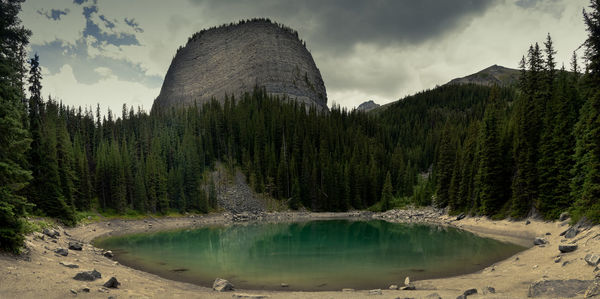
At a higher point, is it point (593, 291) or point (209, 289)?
point (593, 291)

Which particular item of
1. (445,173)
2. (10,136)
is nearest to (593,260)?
(10,136)

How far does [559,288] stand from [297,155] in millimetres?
111633

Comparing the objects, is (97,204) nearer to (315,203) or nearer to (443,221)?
(315,203)

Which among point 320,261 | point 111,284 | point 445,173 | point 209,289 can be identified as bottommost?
point 320,261

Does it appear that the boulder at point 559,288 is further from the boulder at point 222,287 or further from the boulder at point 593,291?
the boulder at point 222,287

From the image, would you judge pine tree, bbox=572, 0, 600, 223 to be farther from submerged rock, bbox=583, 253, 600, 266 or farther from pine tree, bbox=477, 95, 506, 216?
pine tree, bbox=477, 95, 506, 216

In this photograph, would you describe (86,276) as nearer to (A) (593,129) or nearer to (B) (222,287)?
(B) (222,287)

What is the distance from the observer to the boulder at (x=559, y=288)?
1213 cm

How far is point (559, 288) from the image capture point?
1273 cm

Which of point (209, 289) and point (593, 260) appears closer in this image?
point (593, 260)

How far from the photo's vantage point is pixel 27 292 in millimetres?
12773

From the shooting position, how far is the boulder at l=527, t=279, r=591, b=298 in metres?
12.1

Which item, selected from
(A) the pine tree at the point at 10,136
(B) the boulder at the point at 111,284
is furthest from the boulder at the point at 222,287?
(A) the pine tree at the point at 10,136

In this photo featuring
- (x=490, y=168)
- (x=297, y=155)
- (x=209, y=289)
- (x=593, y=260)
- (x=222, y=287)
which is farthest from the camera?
(x=297, y=155)
